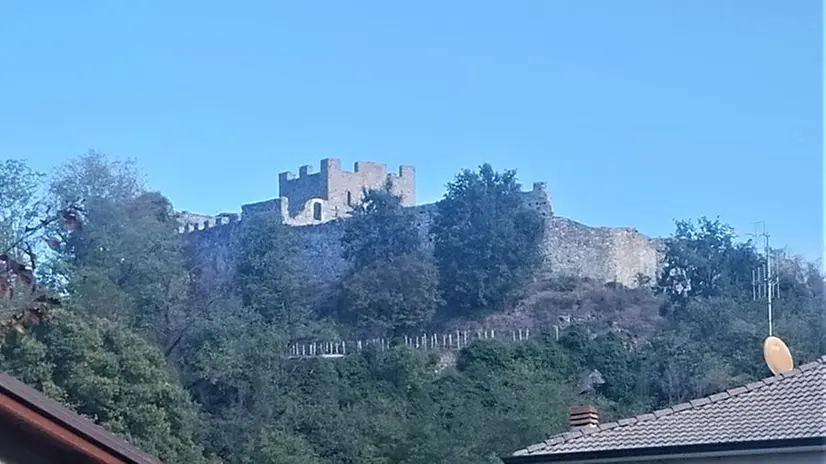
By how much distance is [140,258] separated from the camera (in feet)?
152

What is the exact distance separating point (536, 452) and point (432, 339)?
121 ft

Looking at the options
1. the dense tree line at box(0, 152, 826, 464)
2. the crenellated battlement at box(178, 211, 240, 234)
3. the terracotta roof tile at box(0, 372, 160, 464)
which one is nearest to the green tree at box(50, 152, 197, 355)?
the dense tree line at box(0, 152, 826, 464)

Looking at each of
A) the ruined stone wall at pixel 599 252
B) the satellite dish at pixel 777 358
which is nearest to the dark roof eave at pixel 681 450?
the satellite dish at pixel 777 358

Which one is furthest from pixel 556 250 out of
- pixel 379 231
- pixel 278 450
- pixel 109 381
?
pixel 109 381

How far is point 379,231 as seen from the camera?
5300cm

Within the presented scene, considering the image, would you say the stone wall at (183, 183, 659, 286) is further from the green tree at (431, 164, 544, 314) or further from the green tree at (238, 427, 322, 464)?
the green tree at (238, 427, 322, 464)

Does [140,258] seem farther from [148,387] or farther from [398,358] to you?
[148,387]

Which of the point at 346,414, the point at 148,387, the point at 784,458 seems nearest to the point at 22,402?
the point at 784,458

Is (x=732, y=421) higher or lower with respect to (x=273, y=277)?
lower

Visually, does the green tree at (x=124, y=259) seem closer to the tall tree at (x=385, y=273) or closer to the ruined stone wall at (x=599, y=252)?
the tall tree at (x=385, y=273)

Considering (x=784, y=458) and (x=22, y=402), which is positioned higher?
(x=22, y=402)

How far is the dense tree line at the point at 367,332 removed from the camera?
33469 millimetres

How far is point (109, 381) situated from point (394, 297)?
766 inches

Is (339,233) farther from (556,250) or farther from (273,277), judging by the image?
(556,250)
